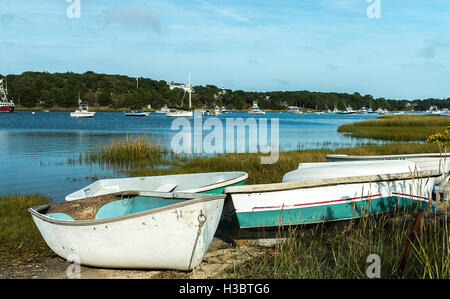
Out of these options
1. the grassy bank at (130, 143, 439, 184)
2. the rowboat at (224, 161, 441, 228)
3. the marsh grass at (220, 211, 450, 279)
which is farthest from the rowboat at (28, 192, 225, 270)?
the grassy bank at (130, 143, 439, 184)

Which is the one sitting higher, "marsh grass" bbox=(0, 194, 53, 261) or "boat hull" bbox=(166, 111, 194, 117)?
"boat hull" bbox=(166, 111, 194, 117)

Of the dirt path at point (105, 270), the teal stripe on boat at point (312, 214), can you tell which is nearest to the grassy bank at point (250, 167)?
the teal stripe on boat at point (312, 214)

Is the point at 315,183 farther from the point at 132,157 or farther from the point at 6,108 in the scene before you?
the point at 6,108

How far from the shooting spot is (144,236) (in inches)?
233

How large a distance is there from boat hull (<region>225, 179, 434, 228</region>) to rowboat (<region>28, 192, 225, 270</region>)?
100cm

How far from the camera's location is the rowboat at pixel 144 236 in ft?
19.2

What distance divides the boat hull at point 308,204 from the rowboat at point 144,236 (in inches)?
39.4

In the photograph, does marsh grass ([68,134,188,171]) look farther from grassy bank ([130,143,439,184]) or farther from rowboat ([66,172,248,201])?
rowboat ([66,172,248,201])

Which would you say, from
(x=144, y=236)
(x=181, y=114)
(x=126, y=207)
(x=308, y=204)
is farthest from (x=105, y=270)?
(x=181, y=114)

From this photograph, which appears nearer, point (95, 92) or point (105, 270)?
point (105, 270)

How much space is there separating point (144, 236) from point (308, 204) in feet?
10.4

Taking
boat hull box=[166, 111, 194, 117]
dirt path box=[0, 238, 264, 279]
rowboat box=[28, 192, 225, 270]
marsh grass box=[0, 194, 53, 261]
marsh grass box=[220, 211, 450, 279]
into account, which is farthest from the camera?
boat hull box=[166, 111, 194, 117]

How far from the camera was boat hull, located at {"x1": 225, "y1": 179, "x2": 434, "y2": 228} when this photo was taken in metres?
7.14
